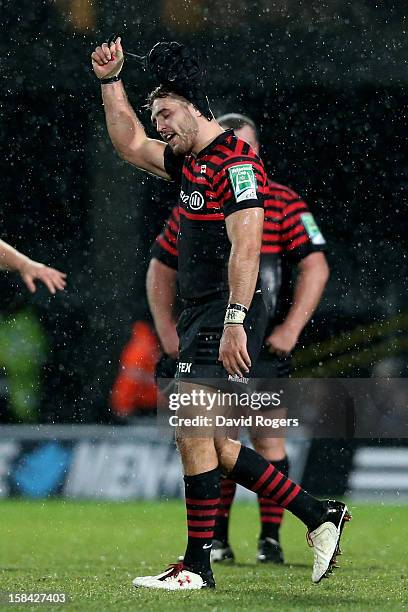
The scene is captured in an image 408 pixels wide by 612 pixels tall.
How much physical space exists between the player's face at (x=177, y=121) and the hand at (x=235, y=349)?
0.71m

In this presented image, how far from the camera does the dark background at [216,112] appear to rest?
10.9m

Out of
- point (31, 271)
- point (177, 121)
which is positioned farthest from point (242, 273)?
point (31, 271)

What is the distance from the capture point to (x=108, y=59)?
5160 millimetres

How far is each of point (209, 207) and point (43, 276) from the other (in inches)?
34.8

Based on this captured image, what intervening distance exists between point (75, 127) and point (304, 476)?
4.05 metres

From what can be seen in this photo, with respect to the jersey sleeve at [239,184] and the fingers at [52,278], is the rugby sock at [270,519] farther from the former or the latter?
the fingers at [52,278]

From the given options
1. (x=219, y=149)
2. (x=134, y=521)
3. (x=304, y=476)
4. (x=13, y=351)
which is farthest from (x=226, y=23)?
(x=219, y=149)

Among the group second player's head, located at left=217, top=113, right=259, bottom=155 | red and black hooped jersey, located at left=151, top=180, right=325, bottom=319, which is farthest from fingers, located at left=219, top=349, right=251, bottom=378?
second player's head, located at left=217, top=113, right=259, bottom=155

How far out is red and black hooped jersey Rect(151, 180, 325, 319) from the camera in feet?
19.9

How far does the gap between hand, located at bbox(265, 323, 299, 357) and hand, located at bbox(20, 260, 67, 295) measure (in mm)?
2016

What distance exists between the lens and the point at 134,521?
789 cm

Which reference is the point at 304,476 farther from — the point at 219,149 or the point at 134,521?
the point at 219,149

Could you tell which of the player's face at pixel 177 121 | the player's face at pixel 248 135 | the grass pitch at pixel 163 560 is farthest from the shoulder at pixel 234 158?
the grass pitch at pixel 163 560

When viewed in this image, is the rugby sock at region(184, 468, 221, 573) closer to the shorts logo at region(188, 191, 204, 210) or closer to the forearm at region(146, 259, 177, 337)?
the shorts logo at region(188, 191, 204, 210)
